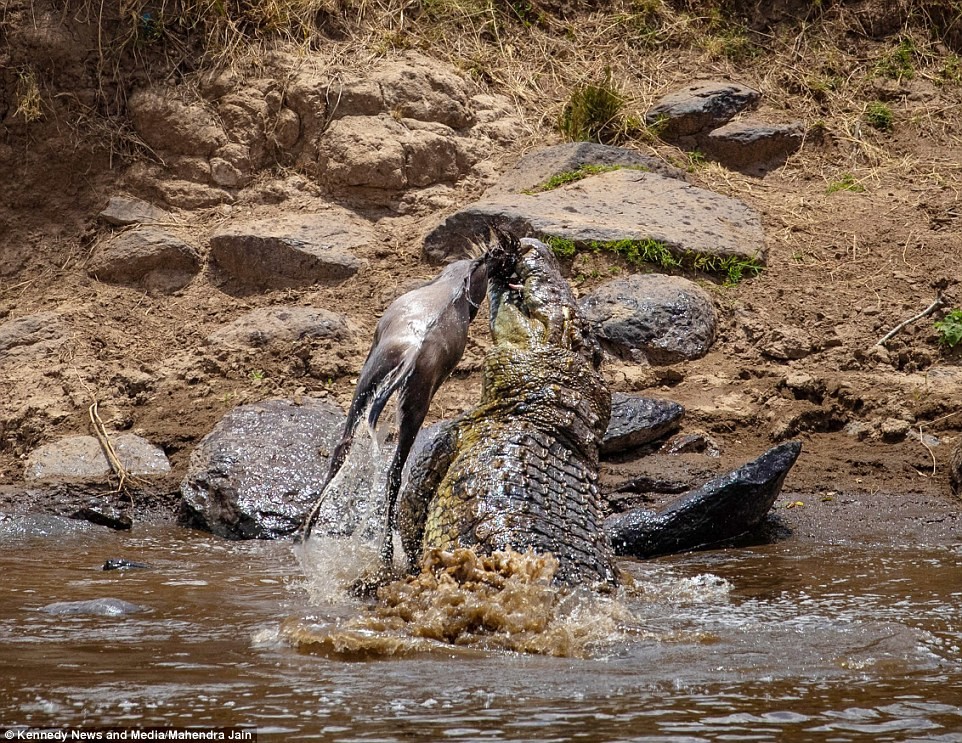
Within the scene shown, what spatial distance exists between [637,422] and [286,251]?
9.92ft

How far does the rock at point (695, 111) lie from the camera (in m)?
9.11

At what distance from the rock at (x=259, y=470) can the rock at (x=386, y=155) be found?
8.49ft

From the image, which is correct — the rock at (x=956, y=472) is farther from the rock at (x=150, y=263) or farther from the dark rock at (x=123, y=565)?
Answer: the rock at (x=150, y=263)

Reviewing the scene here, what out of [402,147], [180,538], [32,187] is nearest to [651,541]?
[180,538]

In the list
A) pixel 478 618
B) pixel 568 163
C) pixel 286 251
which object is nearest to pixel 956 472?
pixel 478 618

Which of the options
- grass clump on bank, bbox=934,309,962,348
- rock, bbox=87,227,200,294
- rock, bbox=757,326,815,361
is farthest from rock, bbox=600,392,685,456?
rock, bbox=87,227,200,294

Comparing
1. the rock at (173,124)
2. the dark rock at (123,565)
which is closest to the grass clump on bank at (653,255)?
the rock at (173,124)

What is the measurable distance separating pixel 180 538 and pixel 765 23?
271 inches

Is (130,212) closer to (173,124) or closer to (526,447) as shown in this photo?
(173,124)

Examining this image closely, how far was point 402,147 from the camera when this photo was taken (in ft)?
28.7

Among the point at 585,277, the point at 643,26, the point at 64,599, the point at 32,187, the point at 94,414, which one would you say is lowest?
the point at 64,599

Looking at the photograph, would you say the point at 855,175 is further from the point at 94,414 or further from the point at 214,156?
the point at 94,414

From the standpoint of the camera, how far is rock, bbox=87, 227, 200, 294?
8.27 metres

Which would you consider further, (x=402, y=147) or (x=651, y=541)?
(x=402, y=147)
